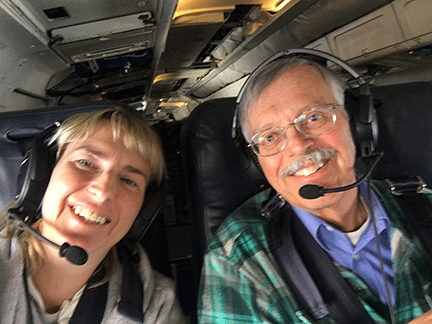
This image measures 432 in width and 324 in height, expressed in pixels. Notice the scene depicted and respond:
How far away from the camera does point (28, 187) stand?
118cm

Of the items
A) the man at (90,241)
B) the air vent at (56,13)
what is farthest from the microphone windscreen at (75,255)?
the air vent at (56,13)

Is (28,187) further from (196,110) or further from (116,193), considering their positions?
(196,110)

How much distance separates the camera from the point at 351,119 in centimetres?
127

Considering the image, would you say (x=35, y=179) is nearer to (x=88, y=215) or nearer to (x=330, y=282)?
(x=88, y=215)

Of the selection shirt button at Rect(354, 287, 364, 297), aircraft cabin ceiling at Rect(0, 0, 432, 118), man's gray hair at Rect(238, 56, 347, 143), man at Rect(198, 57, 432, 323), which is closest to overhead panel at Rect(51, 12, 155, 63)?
aircraft cabin ceiling at Rect(0, 0, 432, 118)

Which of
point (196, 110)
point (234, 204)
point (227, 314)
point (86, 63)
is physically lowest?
point (227, 314)

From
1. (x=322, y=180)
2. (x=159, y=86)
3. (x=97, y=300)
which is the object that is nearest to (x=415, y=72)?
(x=322, y=180)

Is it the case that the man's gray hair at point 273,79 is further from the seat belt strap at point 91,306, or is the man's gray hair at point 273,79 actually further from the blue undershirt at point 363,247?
the seat belt strap at point 91,306

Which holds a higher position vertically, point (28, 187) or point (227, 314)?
point (28, 187)

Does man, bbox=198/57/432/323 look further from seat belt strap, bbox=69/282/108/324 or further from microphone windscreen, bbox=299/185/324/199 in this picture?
seat belt strap, bbox=69/282/108/324

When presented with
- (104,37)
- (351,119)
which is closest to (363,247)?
(351,119)

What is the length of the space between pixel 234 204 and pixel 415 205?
2.39 ft

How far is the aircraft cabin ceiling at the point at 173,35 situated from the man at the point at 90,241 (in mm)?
1449

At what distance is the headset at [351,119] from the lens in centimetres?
122
